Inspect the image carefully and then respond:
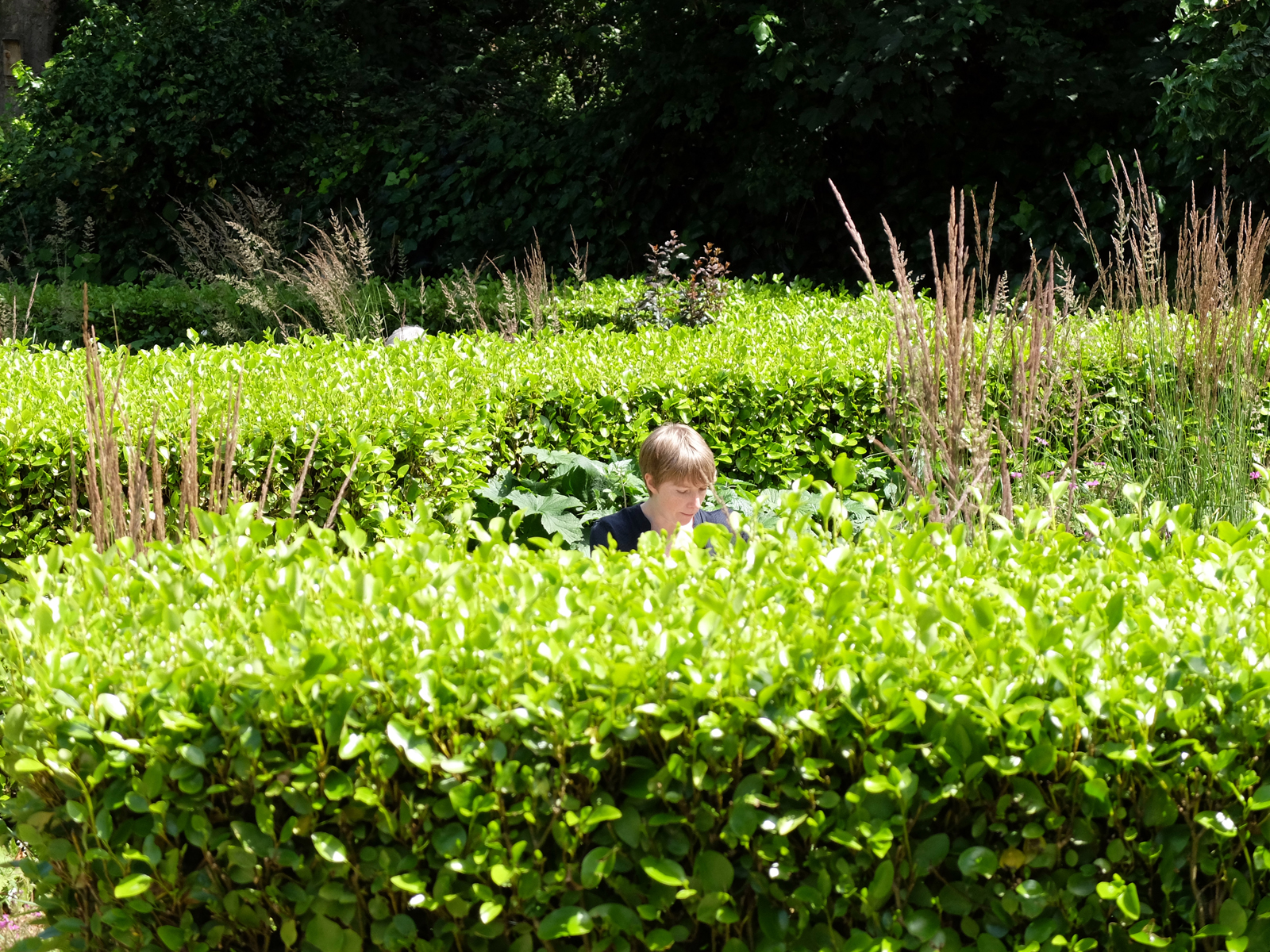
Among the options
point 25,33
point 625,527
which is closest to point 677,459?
point 625,527

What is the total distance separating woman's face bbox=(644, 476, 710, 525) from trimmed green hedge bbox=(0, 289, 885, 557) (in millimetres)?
1051

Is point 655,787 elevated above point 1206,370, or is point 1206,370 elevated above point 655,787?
point 1206,370

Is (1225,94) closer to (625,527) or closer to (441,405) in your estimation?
(441,405)

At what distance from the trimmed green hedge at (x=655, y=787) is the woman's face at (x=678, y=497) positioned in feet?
5.36

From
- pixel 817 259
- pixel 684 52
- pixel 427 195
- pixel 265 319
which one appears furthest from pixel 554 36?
pixel 265 319

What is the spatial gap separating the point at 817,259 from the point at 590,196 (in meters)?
2.57

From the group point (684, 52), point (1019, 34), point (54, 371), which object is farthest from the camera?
point (684, 52)

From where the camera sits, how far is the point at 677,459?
3525mm

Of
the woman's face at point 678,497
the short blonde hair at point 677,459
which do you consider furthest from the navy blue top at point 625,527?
the short blonde hair at point 677,459

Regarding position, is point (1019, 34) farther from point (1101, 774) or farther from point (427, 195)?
point (1101, 774)

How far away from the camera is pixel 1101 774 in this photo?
176 cm

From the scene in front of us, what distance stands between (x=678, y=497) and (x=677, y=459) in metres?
0.13

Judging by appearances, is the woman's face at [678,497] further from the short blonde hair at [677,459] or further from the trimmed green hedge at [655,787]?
the trimmed green hedge at [655,787]

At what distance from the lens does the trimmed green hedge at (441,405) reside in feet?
13.5
